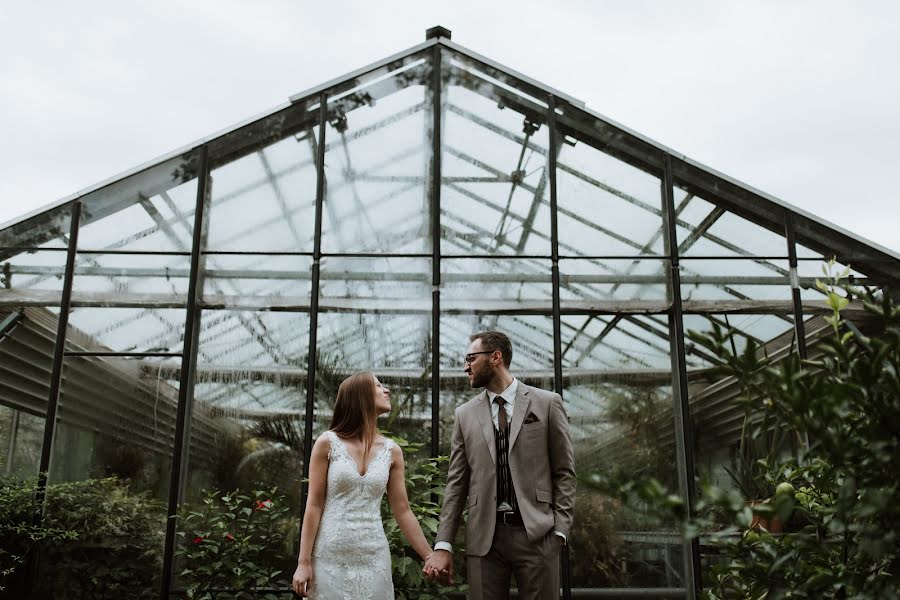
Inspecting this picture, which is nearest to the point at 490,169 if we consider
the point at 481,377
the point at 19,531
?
the point at 481,377

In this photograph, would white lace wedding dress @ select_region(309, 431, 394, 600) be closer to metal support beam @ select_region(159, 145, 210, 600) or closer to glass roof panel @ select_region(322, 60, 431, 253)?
metal support beam @ select_region(159, 145, 210, 600)

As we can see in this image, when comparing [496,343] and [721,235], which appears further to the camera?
[721,235]

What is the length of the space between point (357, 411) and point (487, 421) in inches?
21.6

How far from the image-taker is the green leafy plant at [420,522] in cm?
438

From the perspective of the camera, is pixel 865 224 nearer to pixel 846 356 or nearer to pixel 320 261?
pixel 320 261

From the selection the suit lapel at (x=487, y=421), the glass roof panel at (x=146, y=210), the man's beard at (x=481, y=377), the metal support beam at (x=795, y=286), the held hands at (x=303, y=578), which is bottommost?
the held hands at (x=303, y=578)

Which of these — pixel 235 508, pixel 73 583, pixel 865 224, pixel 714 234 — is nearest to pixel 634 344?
pixel 714 234

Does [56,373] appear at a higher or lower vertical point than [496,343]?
higher

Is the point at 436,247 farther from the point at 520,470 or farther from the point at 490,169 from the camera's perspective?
the point at 520,470

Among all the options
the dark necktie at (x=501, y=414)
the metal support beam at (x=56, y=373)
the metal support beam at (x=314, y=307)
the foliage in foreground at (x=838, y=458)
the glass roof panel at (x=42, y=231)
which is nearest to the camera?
the foliage in foreground at (x=838, y=458)

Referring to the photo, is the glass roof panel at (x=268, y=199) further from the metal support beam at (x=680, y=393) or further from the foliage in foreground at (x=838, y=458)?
the foliage in foreground at (x=838, y=458)

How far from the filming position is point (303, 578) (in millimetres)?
2814

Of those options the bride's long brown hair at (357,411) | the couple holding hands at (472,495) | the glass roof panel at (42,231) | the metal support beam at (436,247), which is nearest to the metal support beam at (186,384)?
the glass roof panel at (42,231)

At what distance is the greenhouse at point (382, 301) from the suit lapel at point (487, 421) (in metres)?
1.89
